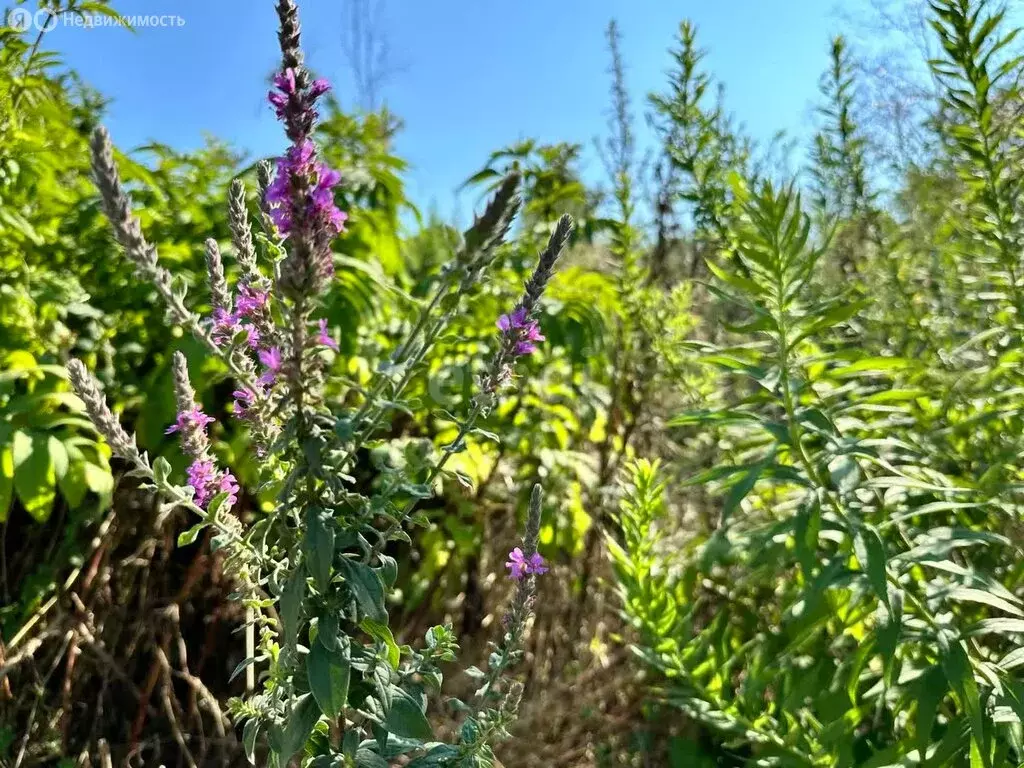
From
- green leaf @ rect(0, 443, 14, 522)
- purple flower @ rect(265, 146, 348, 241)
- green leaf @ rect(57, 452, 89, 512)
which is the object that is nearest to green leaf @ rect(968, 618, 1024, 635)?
purple flower @ rect(265, 146, 348, 241)

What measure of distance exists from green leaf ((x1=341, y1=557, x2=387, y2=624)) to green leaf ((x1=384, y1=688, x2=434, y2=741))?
0.16 m

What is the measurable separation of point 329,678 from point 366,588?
98mm

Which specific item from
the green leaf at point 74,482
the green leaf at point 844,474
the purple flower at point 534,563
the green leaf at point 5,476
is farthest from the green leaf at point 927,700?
the green leaf at point 5,476

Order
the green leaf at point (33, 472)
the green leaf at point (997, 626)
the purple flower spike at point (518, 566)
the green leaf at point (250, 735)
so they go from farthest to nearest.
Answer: the green leaf at point (33, 472) → the green leaf at point (997, 626) → the purple flower spike at point (518, 566) → the green leaf at point (250, 735)

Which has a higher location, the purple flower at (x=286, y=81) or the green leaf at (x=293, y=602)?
the purple flower at (x=286, y=81)

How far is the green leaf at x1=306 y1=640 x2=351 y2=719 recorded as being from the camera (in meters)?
0.79

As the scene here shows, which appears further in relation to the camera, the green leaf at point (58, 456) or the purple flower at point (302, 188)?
the green leaf at point (58, 456)

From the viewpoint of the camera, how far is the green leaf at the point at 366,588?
0.82 metres

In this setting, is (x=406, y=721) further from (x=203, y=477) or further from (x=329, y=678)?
(x=203, y=477)

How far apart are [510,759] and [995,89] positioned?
8.16 ft

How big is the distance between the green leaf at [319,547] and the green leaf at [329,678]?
3.6 inches

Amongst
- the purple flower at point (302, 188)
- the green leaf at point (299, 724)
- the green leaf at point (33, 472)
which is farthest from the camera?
the green leaf at point (33, 472)

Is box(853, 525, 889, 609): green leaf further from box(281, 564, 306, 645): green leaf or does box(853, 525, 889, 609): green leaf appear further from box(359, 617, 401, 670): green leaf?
box(281, 564, 306, 645): green leaf

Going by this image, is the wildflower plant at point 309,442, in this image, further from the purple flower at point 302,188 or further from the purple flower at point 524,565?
the purple flower at point 524,565
